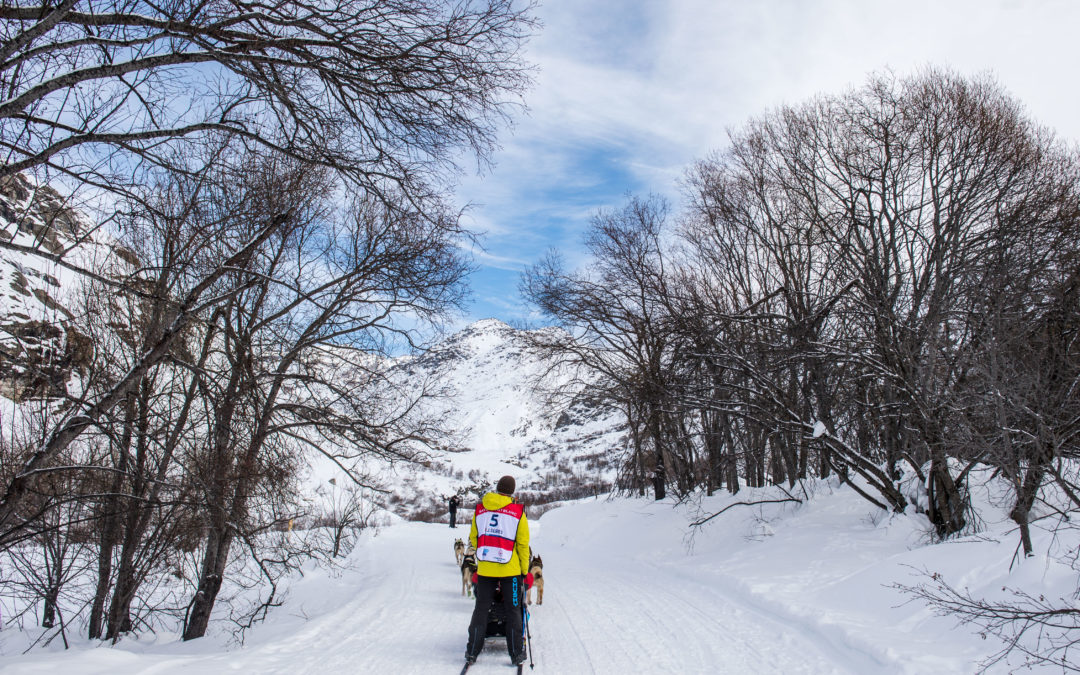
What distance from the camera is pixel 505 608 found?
663 centimetres

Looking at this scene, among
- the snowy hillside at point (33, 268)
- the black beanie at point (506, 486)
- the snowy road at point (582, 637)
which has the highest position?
the snowy hillside at point (33, 268)

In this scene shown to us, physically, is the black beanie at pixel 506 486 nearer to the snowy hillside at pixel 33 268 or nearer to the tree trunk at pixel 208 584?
the snowy hillside at pixel 33 268

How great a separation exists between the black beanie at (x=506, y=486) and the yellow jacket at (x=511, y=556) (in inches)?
3.1

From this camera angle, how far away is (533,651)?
714cm

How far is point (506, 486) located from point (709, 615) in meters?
4.09

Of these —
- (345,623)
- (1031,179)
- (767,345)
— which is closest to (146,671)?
(345,623)

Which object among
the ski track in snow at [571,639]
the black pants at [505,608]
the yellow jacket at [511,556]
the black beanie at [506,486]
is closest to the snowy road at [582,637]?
the ski track in snow at [571,639]

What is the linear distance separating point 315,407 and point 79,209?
798 cm

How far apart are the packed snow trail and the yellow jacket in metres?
0.92

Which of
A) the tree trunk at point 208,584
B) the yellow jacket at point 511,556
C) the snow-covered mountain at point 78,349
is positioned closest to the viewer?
the snow-covered mountain at point 78,349

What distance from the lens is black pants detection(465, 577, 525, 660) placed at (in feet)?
21.2

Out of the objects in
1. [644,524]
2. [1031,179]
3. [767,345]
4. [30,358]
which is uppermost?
[1031,179]

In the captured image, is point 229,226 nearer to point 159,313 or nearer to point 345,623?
point 159,313

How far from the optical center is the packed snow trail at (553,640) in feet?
20.8
